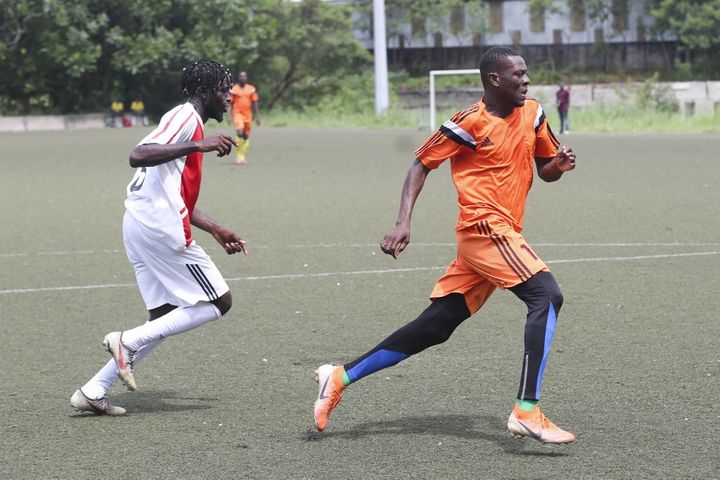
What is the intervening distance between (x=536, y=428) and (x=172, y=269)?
207cm

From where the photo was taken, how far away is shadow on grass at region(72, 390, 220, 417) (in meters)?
6.61

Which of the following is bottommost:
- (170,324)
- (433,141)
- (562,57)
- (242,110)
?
(562,57)

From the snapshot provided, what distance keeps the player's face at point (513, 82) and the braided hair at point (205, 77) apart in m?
1.44

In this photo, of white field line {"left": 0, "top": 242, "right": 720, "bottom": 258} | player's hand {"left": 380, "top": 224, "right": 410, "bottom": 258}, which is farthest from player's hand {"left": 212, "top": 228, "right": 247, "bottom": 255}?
white field line {"left": 0, "top": 242, "right": 720, "bottom": 258}

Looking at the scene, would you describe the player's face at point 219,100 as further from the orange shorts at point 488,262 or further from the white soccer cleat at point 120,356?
the orange shorts at point 488,262

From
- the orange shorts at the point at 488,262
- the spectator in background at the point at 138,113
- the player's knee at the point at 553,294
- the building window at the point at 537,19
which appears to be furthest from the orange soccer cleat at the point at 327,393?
the building window at the point at 537,19

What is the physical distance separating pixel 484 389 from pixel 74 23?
4431 cm

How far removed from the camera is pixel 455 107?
42.2m

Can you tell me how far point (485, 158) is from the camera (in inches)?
231

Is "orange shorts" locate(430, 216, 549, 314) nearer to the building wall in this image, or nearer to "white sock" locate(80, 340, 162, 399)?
"white sock" locate(80, 340, 162, 399)

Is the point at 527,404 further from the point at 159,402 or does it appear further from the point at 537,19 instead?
the point at 537,19

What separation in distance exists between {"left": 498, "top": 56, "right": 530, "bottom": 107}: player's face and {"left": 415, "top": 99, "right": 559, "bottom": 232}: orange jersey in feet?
0.38

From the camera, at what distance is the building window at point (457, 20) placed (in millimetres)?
62469

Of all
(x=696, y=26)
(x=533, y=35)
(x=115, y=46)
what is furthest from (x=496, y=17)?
(x=115, y=46)
